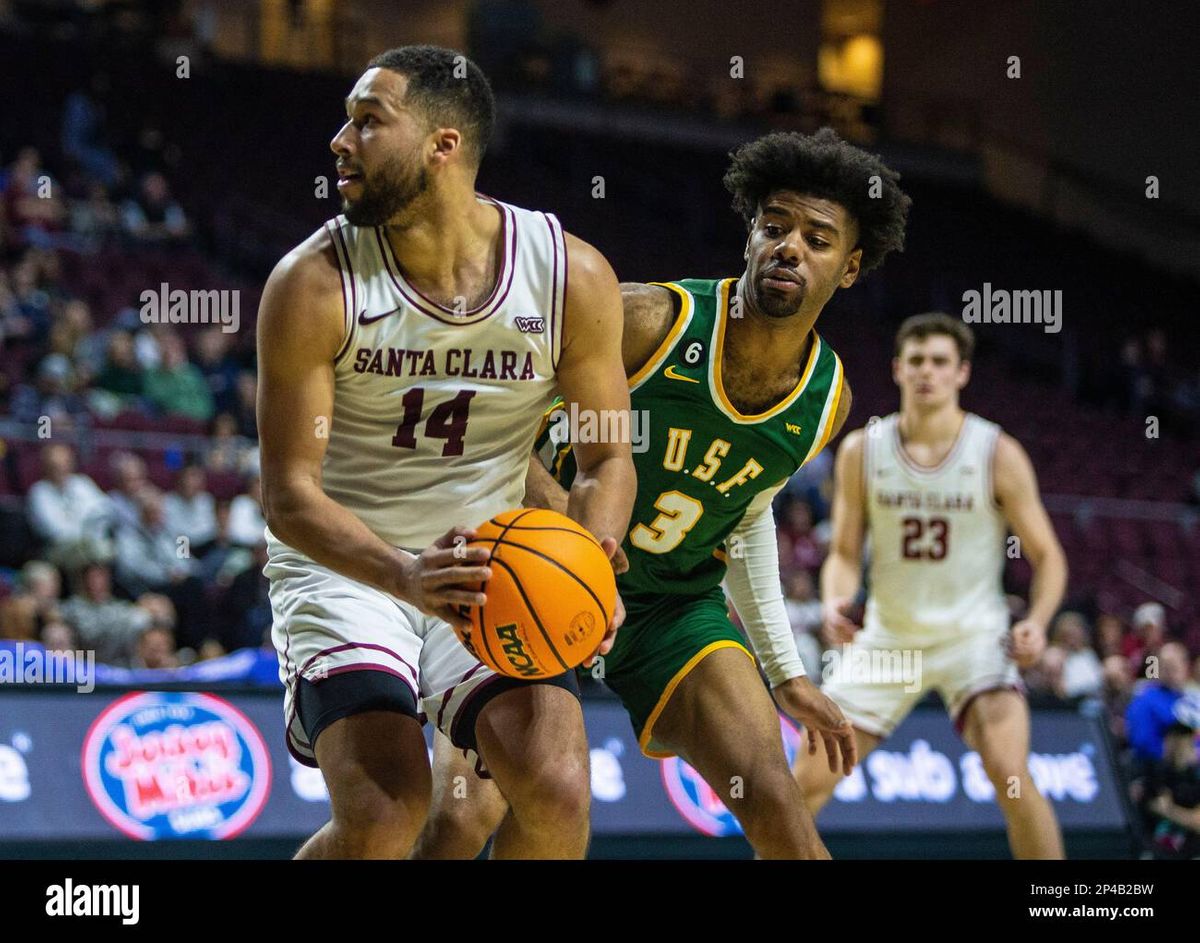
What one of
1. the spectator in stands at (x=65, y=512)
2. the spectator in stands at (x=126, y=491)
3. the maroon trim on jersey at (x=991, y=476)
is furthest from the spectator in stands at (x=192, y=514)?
the maroon trim on jersey at (x=991, y=476)

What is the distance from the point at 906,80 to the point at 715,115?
2.99m

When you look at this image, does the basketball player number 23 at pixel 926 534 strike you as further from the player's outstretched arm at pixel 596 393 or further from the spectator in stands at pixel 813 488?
the spectator in stands at pixel 813 488

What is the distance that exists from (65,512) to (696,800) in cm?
312

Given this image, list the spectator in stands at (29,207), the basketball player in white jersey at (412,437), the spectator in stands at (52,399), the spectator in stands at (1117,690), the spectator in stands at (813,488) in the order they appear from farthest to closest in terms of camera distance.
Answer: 1. the spectator in stands at (29,207)
2. the spectator in stands at (813,488)
3. the spectator in stands at (1117,690)
4. the spectator in stands at (52,399)
5. the basketball player in white jersey at (412,437)

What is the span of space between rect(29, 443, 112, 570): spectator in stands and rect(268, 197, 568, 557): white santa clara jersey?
4143 mm

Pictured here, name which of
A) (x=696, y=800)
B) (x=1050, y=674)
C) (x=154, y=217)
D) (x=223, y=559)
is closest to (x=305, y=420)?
(x=696, y=800)

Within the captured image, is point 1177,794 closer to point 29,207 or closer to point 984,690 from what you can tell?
point 984,690

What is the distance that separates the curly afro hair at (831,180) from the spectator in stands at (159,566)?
403 centimetres

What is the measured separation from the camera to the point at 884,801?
7000 millimetres

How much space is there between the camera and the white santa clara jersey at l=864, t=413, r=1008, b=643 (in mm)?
5820

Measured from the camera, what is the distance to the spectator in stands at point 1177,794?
7.10 meters

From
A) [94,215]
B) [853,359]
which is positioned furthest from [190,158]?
[853,359]

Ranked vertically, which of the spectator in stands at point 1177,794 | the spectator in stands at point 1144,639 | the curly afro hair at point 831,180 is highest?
the curly afro hair at point 831,180
